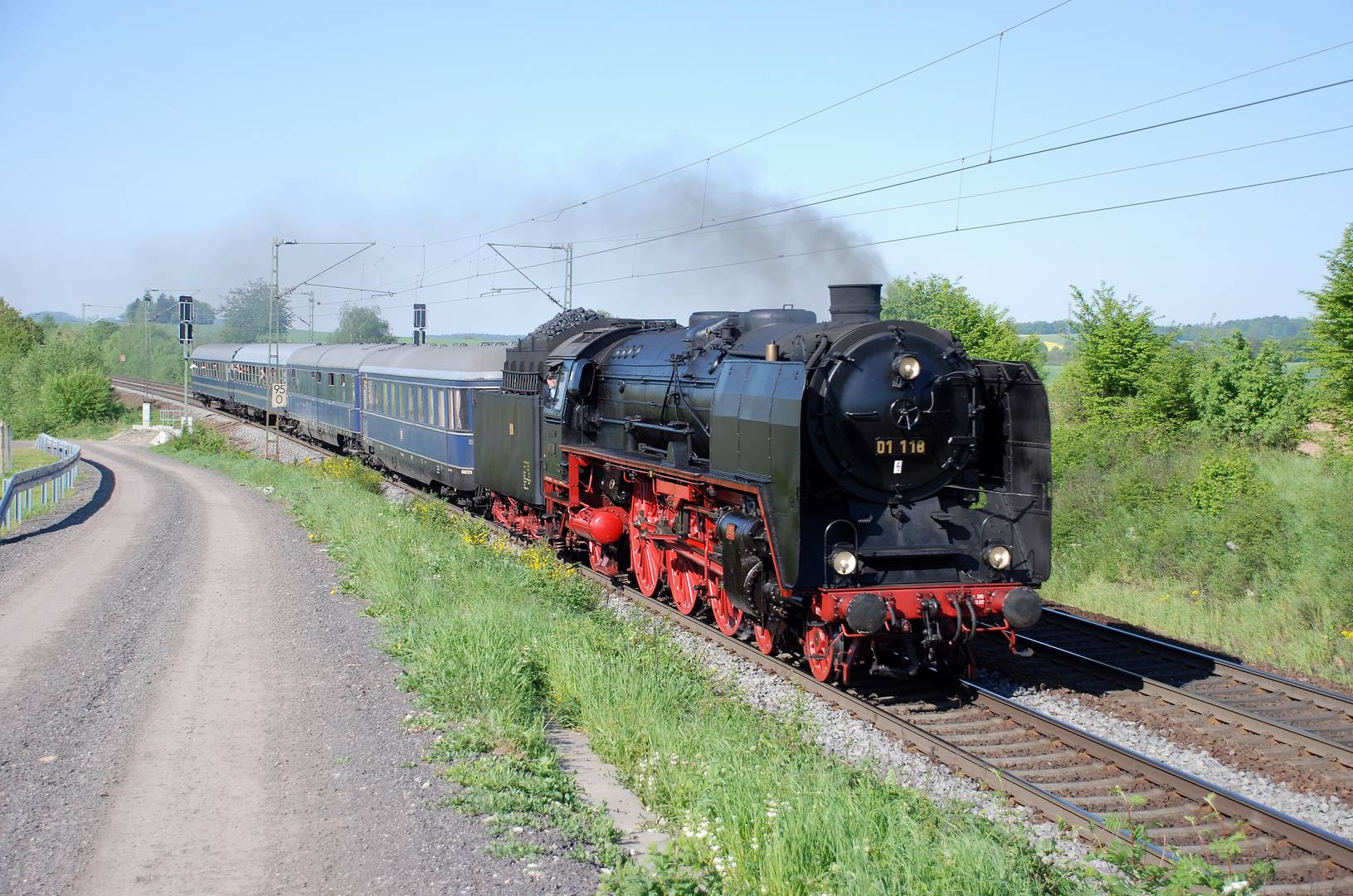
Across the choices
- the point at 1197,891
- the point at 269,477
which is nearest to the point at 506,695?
the point at 1197,891

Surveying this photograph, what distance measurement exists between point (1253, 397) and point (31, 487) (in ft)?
90.3

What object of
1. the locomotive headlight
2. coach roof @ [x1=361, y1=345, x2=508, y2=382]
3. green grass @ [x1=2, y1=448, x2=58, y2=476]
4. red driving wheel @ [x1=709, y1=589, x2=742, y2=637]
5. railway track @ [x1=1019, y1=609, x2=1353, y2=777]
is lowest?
green grass @ [x1=2, y1=448, x2=58, y2=476]

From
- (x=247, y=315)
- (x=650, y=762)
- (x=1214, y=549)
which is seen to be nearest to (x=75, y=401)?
(x=1214, y=549)

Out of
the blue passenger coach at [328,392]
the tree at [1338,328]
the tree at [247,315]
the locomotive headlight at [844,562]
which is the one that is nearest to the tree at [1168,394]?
the tree at [1338,328]

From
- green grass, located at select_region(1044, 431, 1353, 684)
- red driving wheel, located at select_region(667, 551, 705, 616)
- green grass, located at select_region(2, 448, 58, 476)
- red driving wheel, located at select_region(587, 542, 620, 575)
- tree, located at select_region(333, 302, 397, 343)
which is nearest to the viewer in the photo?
green grass, located at select_region(1044, 431, 1353, 684)

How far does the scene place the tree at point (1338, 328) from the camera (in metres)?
20.8

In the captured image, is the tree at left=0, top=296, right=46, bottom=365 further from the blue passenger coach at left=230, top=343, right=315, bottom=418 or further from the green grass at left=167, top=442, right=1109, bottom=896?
the green grass at left=167, top=442, right=1109, bottom=896

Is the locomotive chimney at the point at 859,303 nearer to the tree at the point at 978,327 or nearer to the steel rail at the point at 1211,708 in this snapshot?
the steel rail at the point at 1211,708

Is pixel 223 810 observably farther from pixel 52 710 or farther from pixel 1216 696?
pixel 1216 696

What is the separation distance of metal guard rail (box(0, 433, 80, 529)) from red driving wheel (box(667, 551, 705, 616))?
11.4m

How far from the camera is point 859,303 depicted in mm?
9703

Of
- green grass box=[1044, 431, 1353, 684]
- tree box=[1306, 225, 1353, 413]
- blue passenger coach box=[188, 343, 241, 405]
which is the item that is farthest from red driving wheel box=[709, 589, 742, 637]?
blue passenger coach box=[188, 343, 241, 405]

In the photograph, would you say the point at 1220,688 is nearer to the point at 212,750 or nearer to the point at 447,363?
the point at 212,750

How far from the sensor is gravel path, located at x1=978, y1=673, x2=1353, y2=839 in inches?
265
